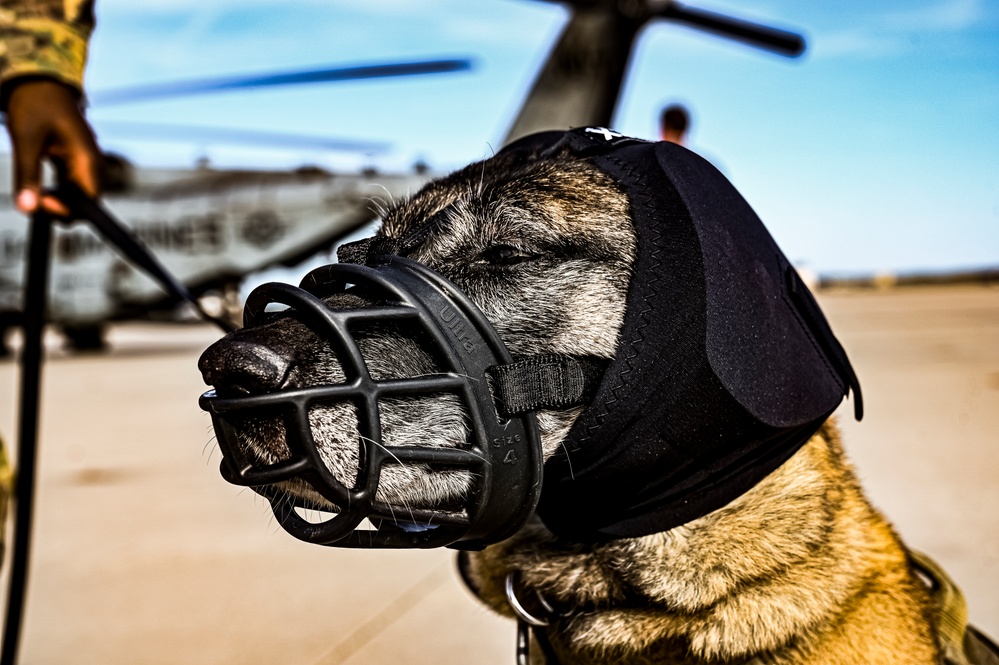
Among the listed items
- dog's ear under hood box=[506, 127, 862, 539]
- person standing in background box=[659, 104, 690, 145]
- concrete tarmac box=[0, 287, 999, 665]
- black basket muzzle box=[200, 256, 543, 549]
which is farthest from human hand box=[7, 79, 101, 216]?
person standing in background box=[659, 104, 690, 145]

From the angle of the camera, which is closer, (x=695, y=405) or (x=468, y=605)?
(x=695, y=405)

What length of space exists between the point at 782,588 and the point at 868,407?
6.95 m

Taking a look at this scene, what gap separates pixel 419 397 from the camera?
4.88 ft

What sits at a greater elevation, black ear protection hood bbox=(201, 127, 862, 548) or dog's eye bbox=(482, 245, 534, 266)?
dog's eye bbox=(482, 245, 534, 266)

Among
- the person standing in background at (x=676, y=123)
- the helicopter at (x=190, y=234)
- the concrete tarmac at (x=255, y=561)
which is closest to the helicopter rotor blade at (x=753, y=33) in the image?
the person standing in background at (x=676, y=123)

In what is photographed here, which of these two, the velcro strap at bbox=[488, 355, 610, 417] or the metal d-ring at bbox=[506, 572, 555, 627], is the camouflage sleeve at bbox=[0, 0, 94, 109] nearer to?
the velcro strap at bbox=[488, 355, 610, 417]

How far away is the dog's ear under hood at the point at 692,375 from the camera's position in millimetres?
1574

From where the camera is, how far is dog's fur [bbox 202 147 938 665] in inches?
65.7

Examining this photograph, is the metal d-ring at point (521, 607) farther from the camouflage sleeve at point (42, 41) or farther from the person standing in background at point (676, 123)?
the person standing in background at point (676, 123)

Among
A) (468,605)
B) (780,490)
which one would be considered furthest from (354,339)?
(468,605)

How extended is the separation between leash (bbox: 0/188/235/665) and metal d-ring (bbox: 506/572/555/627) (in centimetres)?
145

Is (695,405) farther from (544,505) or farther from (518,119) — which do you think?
(518,119)

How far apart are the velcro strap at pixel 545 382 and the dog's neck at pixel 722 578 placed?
1.21ft

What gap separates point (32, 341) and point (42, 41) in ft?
3.34
